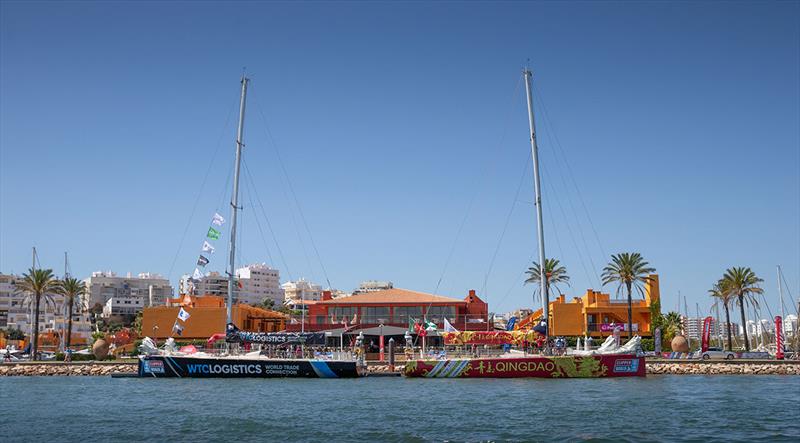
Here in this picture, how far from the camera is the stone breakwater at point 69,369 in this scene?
58.1m

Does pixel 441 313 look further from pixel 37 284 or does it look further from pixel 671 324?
pixel 37 284

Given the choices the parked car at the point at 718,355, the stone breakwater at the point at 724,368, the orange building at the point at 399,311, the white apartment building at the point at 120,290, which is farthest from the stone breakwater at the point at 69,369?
the white apartment building at the point at 120,290

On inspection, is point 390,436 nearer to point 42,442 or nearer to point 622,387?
point 42,442

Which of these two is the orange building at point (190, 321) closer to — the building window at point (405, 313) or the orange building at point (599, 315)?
the building window at point (405, 313)

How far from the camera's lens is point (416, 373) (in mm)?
48719

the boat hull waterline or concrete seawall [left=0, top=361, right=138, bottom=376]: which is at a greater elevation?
the boat hull waterline

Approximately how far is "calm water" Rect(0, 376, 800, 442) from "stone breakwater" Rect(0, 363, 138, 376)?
1250 centimetres

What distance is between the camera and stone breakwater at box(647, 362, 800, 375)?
54.0 metres

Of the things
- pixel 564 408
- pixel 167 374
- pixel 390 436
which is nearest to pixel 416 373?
pixel 167 374

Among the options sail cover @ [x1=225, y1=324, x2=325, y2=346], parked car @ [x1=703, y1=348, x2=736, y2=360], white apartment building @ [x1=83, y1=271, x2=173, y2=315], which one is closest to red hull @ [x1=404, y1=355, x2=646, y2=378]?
sail cover @ [x1=225, y1=324, x2=325, y2=346]

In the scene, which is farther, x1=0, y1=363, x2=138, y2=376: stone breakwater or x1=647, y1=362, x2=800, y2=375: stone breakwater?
x1=0, y1=363, x2=138, y2=376: stone breakwater

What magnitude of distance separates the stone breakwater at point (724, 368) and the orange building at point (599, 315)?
14.2 metres

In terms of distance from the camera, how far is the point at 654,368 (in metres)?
55.2

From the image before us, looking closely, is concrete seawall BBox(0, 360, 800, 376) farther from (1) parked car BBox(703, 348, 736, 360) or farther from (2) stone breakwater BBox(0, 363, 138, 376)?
(1) parked car BBox(703, 348, 736, 360)
